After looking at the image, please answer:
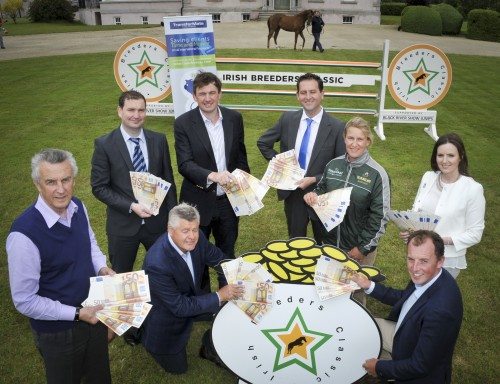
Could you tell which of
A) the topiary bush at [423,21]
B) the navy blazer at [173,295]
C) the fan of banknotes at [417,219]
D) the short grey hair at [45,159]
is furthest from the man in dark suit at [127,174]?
the topiary bush at [423,21]

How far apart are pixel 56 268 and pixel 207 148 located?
200 centimetres

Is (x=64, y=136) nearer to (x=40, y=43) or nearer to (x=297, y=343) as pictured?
(x=297, y=343)

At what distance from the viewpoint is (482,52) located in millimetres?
20875

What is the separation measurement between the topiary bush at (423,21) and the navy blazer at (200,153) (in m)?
26.5

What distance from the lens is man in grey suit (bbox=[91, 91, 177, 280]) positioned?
13.3 ft

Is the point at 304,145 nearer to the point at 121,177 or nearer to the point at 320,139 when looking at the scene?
the point at 320,139

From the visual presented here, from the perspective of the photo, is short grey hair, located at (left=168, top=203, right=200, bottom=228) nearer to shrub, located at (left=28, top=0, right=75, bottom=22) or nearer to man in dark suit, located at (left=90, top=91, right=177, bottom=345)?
man in dark suit, located at (left=90, top=91, right=177, bottom=345)

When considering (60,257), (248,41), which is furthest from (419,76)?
(248,41)

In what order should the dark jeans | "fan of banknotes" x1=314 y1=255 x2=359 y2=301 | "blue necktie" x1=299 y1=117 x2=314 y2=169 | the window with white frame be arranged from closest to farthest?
1. "fan of banknotes" x1=314 y1=255 x2=359 y2=301
2. "blue necktie" x1=299 y1=117 x2=314 y2=169
3. the dark jeans
4. the window with white frame

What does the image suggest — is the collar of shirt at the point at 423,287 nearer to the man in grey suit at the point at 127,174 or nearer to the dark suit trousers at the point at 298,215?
the dark suit trousers at the point at 298,215

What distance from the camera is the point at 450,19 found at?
89.3 ft

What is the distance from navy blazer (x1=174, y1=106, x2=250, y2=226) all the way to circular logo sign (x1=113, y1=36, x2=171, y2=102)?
5.83m

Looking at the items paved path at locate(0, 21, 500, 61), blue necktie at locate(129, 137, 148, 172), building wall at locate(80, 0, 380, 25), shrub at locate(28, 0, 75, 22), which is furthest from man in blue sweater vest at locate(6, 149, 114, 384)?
shrub at locate(28, 0, 75, 22)

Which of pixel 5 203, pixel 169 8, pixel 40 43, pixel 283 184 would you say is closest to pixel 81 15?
pixel 169 8
